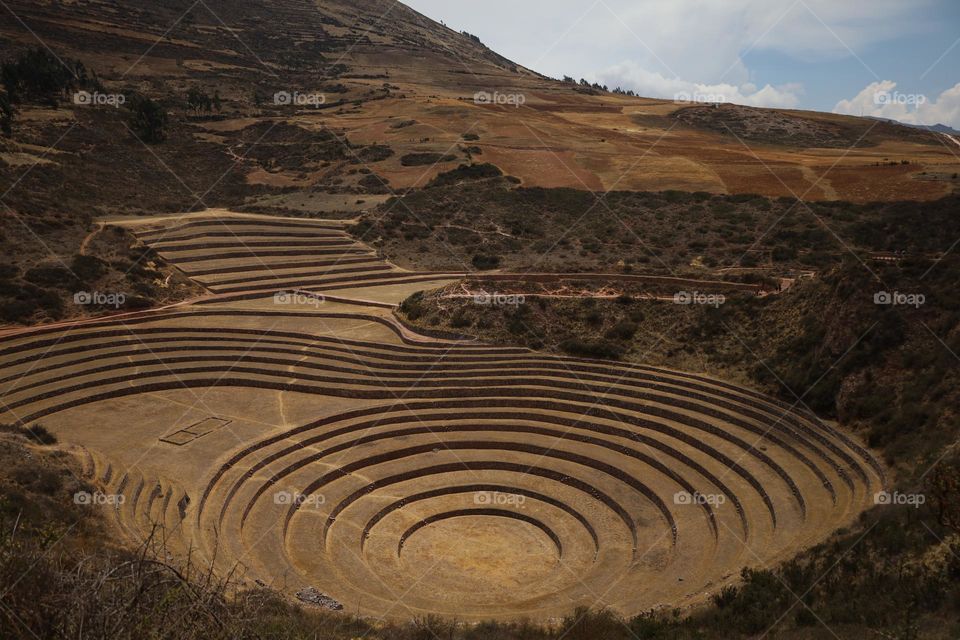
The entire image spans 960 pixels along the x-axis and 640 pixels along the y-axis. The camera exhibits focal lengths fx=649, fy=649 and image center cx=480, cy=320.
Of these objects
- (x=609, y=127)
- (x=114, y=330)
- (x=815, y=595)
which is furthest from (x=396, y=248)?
(x=609, y=127)

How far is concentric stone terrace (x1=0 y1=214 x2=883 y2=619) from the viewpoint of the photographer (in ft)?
46.0

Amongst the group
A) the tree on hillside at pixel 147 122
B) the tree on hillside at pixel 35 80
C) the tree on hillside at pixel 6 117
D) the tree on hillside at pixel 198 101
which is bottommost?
the tree on hillside at pixel 6 117

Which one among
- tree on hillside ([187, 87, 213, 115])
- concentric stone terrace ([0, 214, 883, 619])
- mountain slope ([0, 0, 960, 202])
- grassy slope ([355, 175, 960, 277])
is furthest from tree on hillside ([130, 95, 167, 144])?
concentric stone terrace ([0, 214, 883, 619])

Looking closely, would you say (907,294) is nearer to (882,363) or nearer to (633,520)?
(882,363)

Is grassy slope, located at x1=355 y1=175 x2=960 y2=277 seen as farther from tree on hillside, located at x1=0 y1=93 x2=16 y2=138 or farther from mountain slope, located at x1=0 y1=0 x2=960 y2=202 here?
tree on hillside, located at x1=0 y1=93 x2=16 y2=138

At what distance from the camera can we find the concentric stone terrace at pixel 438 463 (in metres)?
14.0

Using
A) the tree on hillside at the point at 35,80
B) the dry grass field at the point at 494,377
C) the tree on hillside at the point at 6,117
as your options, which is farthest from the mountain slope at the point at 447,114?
the tree on hillside at the point at 6,117

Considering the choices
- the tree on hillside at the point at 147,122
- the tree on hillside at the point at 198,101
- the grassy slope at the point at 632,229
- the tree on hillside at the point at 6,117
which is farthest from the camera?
the tree on hillside at the point at 198,101

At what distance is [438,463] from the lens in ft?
61.1

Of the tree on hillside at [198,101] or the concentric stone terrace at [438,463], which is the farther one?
the tree on hillside at [198,101]

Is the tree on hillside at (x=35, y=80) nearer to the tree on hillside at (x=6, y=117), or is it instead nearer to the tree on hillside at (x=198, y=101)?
the tree on hillside at (x=6, y=117)

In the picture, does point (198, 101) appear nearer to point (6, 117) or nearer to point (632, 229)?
point (6, 117)

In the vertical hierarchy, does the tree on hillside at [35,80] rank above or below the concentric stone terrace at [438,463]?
above

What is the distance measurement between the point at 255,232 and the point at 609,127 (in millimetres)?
46849
